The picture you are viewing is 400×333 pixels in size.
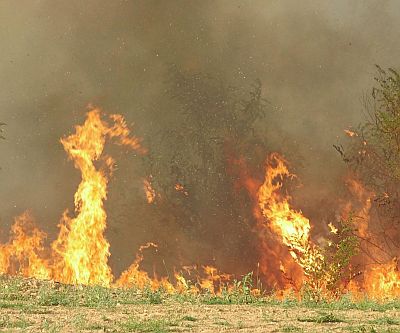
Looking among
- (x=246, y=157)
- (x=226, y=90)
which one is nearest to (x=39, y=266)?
(x=246, y=157)

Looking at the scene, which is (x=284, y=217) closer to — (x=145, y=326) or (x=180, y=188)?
(x=180, y=188)

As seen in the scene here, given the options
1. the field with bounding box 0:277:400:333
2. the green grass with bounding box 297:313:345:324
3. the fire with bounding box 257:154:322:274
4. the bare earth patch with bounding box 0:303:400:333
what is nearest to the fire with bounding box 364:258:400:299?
the fire with bounding box 257:154:322:274

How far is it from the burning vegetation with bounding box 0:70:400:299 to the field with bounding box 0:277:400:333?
2623 millimetres

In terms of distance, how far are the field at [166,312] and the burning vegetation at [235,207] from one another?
8.60 feet

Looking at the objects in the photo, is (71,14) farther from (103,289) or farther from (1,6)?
(103,289)

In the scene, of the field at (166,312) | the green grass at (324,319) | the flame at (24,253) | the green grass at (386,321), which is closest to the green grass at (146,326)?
the field at (166,312)

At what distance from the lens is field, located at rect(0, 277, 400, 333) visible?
10898mm

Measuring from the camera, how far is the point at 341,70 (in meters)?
26.1

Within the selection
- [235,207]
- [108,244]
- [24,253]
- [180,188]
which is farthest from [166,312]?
[180,188]

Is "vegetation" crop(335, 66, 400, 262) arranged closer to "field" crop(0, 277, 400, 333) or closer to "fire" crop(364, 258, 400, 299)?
"fire" crop(364, 258, 400, 299)

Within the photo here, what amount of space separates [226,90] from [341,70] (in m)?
3.89

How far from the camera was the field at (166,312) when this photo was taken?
10.9 meters

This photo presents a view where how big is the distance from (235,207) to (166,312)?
10.8 metres

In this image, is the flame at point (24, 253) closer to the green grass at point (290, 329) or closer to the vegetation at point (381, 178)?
the vegetation at point (381, 178)
